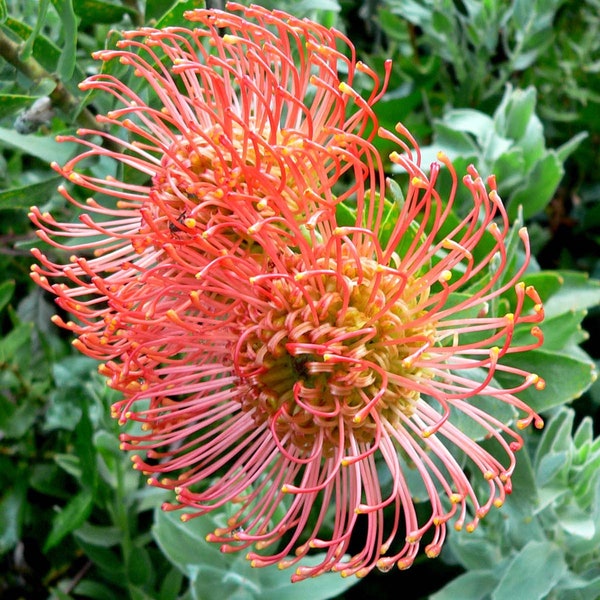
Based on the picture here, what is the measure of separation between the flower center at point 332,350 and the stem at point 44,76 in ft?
1.28

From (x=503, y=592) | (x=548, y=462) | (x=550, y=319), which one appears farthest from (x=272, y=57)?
(x=503, y=592)

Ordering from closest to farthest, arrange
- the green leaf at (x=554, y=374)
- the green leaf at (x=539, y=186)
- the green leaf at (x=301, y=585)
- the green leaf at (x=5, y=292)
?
1. the green leaf at (x=554, y=374)
2. the green leaf at (x=301, y=585)
3. the green leaf at (x=539, y=186)
4. the green leaf at (x=5, y=292)

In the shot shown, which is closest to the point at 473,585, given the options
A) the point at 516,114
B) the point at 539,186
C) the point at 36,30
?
the point at 539,186

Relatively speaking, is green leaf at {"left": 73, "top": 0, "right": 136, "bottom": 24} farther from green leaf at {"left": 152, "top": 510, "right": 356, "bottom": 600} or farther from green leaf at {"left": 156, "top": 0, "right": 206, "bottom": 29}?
green leaf at {"left": 152, "top": 510, "right": 356, "bottom": 600}

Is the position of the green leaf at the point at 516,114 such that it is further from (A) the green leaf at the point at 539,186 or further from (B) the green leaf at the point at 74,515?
(B) the green leaf at the point at 74,515

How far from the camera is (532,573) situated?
925 mm

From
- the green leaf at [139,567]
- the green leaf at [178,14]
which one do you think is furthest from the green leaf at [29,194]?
the green leaf at [139,567]

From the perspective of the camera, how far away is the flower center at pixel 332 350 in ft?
2.61

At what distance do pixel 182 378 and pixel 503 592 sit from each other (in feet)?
1.56

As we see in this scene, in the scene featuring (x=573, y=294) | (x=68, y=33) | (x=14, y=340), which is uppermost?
(x=68, y=33)

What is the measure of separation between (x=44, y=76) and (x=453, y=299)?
1.97ft

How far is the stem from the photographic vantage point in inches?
36.7

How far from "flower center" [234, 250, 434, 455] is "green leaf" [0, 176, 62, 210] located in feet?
1.20

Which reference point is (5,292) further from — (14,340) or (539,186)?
(539,186)
